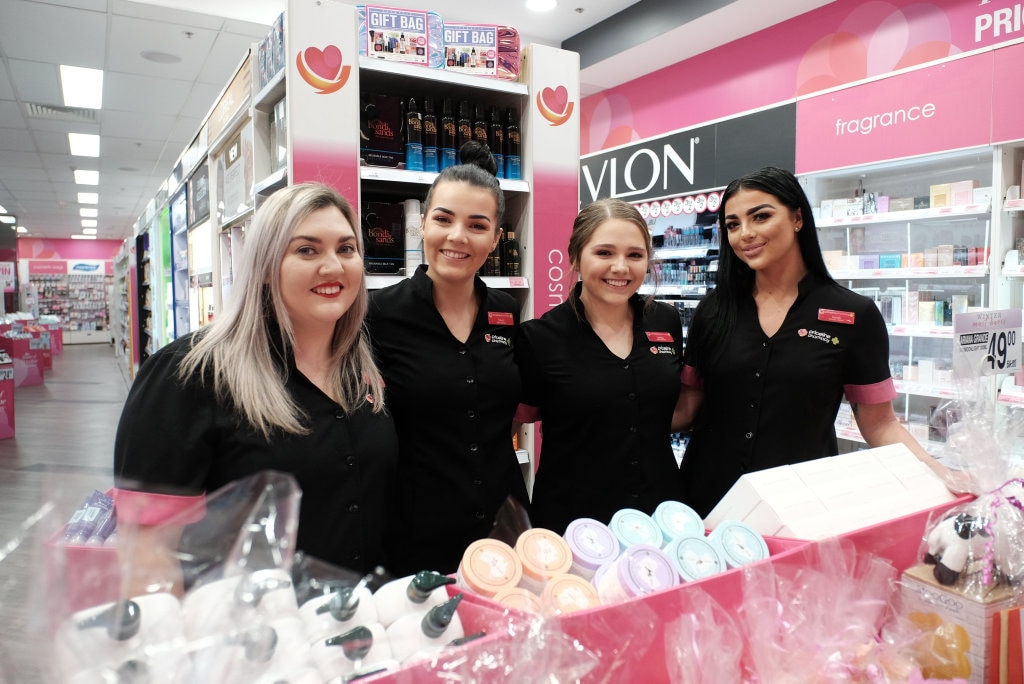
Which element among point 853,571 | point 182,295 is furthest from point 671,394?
point 182,295

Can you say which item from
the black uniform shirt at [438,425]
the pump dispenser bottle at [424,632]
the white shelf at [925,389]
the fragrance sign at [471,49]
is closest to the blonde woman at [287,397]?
the black uniform shirt at [438,425]

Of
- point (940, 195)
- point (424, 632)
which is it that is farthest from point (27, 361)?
point (424, 632)

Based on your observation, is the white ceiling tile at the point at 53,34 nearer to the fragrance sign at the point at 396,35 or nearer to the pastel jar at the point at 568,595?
the fragrance sign at the point at 396,35

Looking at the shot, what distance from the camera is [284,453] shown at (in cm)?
143

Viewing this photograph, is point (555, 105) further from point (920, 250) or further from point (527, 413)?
point (920, 250)

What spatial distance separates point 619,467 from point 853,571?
88cm

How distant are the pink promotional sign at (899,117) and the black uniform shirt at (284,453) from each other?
3.87 m

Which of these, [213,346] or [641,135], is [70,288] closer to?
[641,135]

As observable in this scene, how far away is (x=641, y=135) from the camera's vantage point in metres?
8.19

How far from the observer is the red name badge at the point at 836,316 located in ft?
6.64

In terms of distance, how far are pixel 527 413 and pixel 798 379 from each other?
2.75 ft

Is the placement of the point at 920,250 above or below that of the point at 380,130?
below

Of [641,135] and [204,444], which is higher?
[641,135]

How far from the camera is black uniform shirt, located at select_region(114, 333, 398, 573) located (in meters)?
1.34
